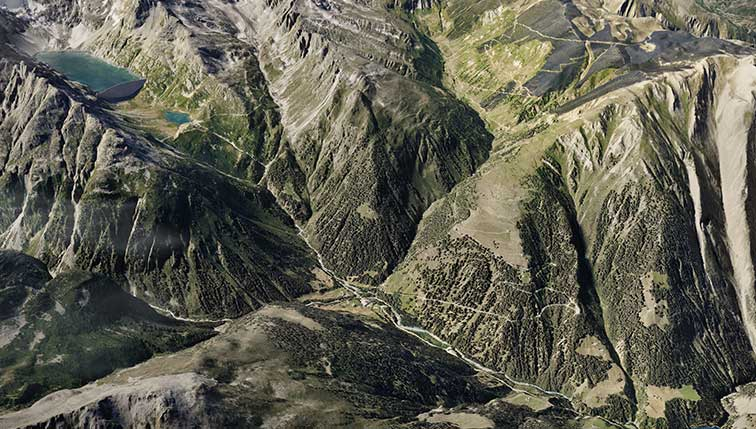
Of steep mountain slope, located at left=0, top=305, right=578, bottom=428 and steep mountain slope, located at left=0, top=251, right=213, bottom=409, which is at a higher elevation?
steep mountain slope, located at left=0, top=305, right=578, bottom=428

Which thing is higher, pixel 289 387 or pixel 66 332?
pixel 289 387

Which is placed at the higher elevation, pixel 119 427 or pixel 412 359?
pixel 412 359

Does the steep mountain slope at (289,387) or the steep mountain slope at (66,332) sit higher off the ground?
the steep mountain slope at (289,387)

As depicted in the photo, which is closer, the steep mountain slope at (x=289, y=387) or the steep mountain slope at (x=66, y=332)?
the steep mountain slope at (x=289, y=387)

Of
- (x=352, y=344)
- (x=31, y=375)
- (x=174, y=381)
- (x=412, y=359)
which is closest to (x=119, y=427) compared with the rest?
(x=174, y=381)

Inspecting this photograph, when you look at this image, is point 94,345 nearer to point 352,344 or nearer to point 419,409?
point 352,344

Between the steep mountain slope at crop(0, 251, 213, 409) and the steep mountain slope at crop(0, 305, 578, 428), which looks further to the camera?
the steep mountain slope at crop(0, 251, 213, 409)

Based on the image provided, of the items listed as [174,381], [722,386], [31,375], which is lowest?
[31,375]

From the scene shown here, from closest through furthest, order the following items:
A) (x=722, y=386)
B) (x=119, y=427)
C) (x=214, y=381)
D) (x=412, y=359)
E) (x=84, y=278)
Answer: (x=119, y=427)
(x=214, y=381)
(x=84, y=278)
(x=412, y=359)
(x=722, y=386)
